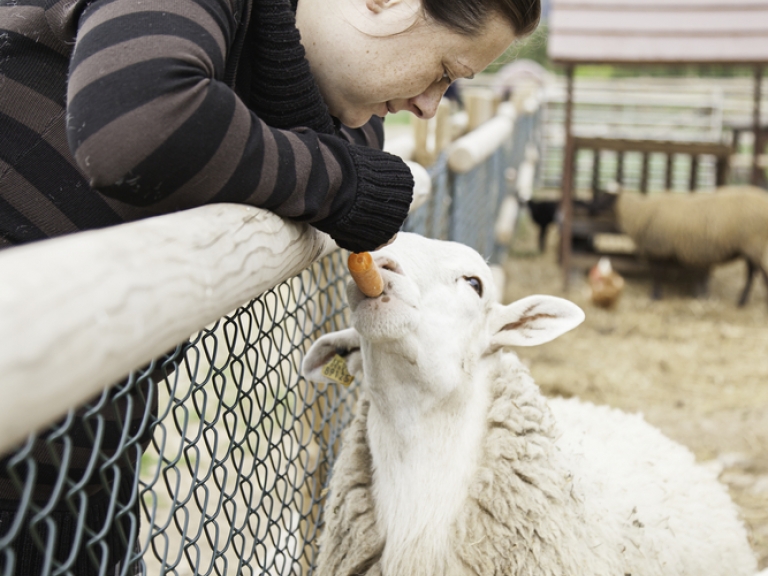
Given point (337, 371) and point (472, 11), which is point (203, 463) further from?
point (472, 11)

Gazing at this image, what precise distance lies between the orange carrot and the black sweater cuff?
18 cm

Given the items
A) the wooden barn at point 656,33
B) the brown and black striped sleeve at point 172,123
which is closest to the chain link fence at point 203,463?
the brown and black striped sleeve at point 172,123

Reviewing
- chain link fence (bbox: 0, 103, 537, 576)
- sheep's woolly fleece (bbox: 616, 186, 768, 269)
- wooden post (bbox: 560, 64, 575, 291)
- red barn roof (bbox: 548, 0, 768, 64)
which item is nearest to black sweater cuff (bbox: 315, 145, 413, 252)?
chain link fence (bbox: 0, 103, 537, 576)

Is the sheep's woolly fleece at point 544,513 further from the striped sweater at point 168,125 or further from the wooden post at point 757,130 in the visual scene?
Answer: the wooden post at point 757,130

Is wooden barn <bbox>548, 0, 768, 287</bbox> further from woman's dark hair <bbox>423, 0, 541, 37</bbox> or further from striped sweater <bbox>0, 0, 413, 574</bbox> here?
striped sweater <bbox>0, 0, 413, 574</bbox>

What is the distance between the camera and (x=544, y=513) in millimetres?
1727

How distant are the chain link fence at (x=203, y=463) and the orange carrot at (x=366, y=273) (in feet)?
0.54

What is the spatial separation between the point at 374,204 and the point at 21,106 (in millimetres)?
565

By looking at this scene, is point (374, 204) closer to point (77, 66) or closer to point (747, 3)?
point (77, 66)

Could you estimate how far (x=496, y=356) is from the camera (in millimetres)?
1964

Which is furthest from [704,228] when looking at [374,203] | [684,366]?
[374,203]

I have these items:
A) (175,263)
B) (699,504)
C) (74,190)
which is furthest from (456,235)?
(175,263)

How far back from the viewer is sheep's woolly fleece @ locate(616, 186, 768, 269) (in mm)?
7645

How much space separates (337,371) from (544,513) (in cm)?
61
